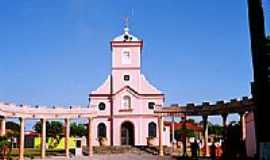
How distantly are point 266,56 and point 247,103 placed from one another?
27.9 metres

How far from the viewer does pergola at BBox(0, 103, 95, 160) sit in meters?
42.4

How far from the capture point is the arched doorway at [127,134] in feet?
181

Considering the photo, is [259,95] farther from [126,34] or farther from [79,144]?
[126,34]

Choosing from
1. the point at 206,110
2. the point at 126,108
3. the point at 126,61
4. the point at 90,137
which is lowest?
the point at 90,137

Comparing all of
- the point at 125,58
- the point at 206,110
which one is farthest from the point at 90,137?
the point at 125,58

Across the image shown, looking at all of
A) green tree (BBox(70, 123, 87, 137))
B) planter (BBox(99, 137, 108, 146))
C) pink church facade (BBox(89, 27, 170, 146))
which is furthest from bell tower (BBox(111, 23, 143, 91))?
green tree (BBox(70, 123, 87, 137))

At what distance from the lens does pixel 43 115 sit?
47281 mm

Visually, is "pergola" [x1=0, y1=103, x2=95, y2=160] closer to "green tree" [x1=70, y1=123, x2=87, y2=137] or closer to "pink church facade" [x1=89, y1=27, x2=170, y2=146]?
"pink church facade" [x1=89, y1=27, x2=170, y2=146]

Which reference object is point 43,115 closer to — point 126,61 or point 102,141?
point 102,141

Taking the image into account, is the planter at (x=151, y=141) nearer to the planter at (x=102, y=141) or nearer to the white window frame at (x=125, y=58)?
the planter at (x=102, y=141)

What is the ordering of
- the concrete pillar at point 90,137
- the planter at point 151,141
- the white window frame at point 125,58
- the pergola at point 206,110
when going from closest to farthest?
the pergola at point 206,110, the concrete pillar at point 90,137, the planter at point 151,141, the white window frame at point 125,58

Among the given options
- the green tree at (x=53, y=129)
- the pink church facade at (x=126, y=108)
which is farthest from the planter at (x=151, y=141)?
the green tree at (x=53, y=129)

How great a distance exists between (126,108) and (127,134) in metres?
2.99

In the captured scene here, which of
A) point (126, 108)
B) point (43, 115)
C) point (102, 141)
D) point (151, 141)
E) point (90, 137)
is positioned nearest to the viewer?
point (43, 115)
